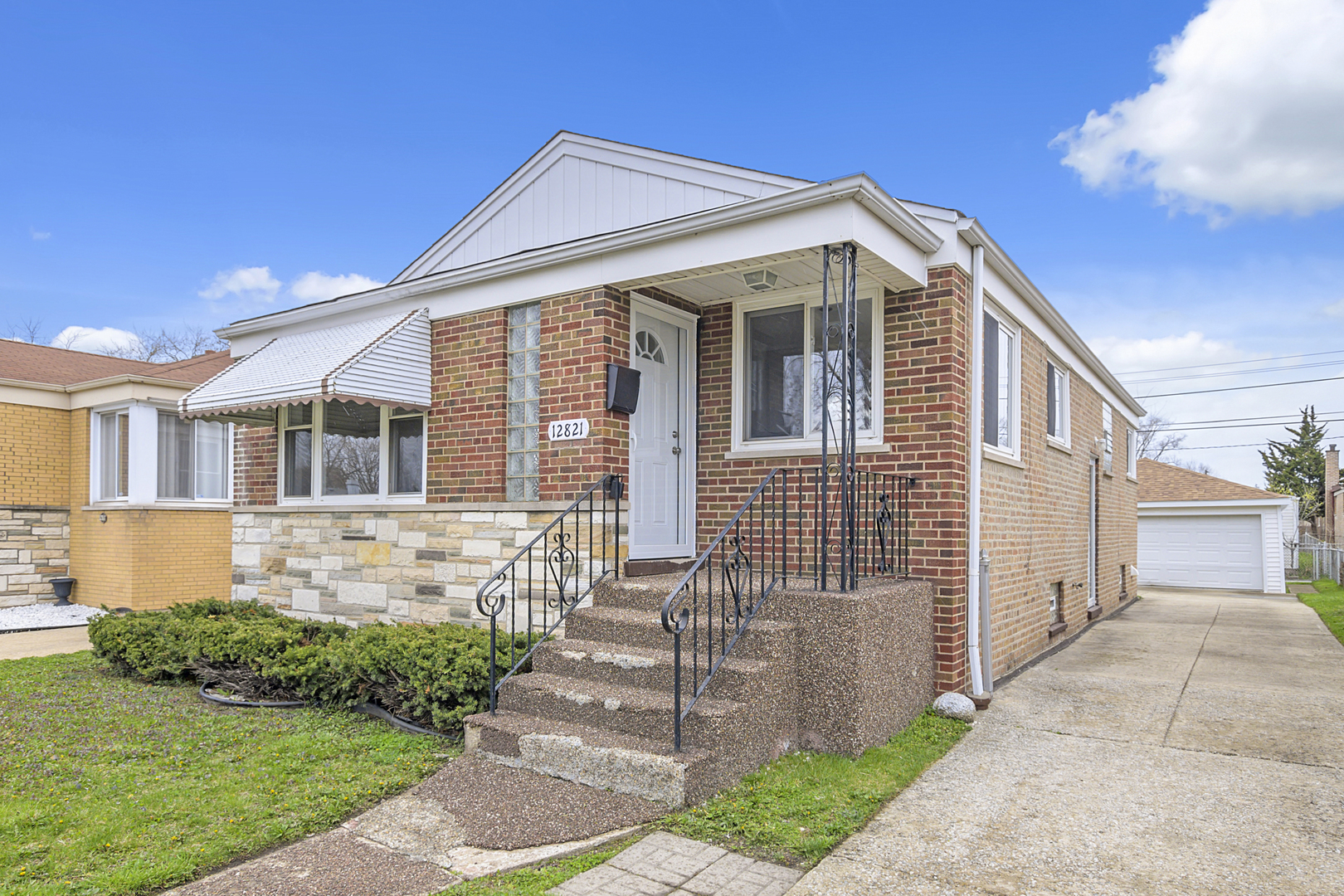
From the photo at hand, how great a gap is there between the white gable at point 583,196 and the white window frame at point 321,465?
60.3 inches

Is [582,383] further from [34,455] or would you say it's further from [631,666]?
[34,455]

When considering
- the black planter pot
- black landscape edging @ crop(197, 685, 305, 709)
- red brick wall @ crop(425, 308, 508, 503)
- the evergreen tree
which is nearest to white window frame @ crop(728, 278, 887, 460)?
red brick wall @ crop(425, 308, 508, 503)

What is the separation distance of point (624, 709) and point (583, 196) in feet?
15.5

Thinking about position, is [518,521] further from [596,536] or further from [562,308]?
[562,308]

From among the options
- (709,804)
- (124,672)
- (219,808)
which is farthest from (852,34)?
(124,672)

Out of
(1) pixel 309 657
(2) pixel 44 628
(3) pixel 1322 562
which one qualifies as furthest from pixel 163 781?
(3) pixel 1322 562

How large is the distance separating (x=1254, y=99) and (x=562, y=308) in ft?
52.0

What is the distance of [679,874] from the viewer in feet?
10.8

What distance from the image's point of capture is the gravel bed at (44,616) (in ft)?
35.6

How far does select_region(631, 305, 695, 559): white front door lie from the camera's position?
21.1 feet

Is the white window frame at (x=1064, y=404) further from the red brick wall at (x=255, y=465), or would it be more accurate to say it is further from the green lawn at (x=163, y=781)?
the red brick wall at (x=255, y=465)

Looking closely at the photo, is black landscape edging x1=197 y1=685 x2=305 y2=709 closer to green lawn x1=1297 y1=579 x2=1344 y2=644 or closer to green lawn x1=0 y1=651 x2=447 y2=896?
green lawn x1=0 y1=651 x2=447 y2=896

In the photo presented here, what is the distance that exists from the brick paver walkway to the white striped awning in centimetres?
454

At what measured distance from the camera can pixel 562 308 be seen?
6.50 meters
